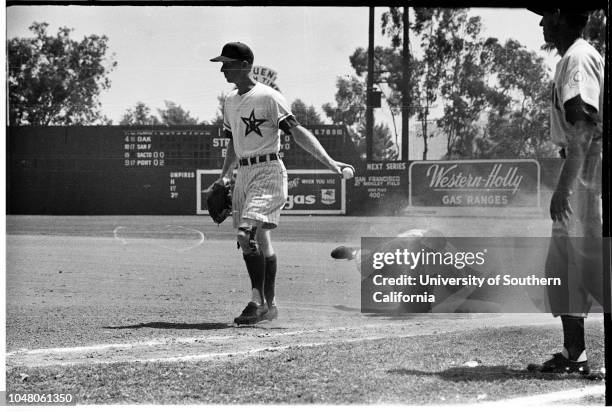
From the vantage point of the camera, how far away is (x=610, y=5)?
14.9 feet

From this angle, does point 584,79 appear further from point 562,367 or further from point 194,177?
point 194,177

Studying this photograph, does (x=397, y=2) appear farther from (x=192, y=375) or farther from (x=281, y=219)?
(x=192, y=375)

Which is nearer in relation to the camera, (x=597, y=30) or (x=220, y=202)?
(x=597, y=30)

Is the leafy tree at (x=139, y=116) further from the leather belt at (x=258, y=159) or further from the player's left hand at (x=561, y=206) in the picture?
the player's left hand at (x=561, y=206)

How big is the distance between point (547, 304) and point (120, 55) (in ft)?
8.34

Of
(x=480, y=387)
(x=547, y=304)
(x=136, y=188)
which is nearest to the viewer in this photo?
(x=480, y=387)

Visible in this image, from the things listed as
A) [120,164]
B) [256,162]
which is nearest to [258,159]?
[256,162]

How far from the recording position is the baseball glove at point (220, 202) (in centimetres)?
504

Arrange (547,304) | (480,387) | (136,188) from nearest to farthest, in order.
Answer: (480,387), (547,304), (136,188)

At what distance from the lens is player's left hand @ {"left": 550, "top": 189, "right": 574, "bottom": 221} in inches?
181

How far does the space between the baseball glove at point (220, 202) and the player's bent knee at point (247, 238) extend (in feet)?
0.47

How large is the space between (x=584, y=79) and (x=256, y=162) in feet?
5.57

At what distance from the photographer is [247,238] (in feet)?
16.3

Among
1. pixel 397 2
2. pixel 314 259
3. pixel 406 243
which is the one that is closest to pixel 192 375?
pixel 314 259
